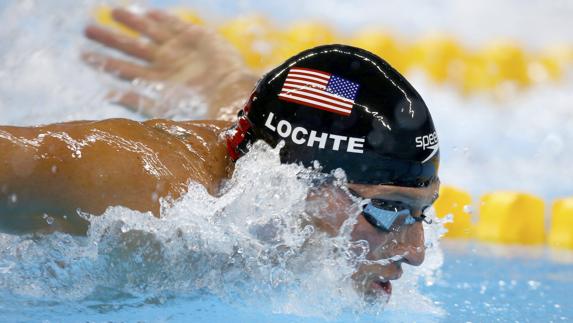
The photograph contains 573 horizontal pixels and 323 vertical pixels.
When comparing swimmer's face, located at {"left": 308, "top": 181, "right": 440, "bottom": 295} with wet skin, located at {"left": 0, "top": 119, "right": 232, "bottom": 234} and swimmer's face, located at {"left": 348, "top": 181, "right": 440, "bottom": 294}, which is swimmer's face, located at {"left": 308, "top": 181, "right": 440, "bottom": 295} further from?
wet skin, located at {"left": 0, "top": 119, "right": 232, "bottom": 234}

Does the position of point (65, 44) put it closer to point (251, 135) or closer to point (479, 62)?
point (251, 135)

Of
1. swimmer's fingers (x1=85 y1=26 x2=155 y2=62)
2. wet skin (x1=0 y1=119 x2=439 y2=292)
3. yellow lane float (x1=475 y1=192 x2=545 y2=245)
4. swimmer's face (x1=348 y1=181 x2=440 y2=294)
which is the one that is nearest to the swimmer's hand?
swimmer's fingers (x1=85 y1=26 x2=155 y2=62)

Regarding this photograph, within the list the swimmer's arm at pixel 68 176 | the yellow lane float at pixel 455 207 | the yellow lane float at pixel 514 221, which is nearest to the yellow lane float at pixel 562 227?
the yellow lane float at pixel 514 221

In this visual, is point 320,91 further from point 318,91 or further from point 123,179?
point 123,179

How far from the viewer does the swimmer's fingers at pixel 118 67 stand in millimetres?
3209

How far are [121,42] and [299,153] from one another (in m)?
1.59

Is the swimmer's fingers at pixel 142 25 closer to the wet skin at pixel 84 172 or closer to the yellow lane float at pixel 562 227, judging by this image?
the wet skin at pixel 84 172

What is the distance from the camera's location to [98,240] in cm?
189

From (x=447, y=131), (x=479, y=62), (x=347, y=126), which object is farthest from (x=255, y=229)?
(x=479, y=62)

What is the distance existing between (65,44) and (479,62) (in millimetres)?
4815

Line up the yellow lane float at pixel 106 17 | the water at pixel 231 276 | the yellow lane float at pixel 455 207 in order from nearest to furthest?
the water at pixel 231 276 → the yellow lane float at pixel 106 17 → the yellow lane float at pixel 455 207

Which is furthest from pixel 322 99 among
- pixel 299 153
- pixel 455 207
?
pixel 455 207

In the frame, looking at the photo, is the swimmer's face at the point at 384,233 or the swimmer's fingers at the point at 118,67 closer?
the swimmer's face at the point at 384,233

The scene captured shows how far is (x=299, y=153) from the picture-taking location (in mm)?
1945
